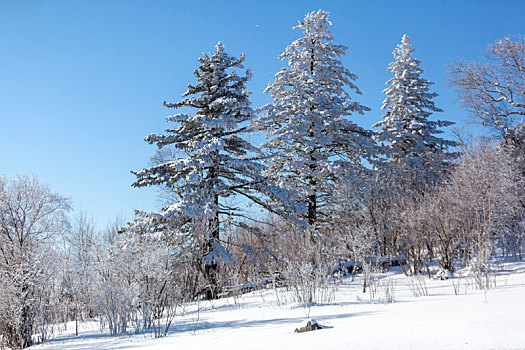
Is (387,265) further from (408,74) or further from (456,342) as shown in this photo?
(408,74)

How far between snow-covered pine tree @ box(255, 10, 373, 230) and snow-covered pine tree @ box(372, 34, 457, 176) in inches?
180

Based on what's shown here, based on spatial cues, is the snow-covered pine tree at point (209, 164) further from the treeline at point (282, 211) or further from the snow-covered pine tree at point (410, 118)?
the snow-covered pine tree at point (410, 118)

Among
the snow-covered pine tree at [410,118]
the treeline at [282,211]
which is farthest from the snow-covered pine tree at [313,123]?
the snow-covered pine tree at [410,118]

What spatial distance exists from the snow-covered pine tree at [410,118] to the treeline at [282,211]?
169 millimetres

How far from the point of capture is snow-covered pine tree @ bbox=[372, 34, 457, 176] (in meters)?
22.5

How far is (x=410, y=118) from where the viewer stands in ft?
79.3

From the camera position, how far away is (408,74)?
24.9m

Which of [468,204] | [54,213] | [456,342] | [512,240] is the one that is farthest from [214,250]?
[512,240]

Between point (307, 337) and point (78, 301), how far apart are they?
374 inches

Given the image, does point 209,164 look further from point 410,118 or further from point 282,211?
point 410,118

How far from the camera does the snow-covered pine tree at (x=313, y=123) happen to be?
17469 millimetres

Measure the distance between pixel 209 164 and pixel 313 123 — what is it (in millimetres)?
6030

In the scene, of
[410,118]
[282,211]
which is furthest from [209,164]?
[410,118]

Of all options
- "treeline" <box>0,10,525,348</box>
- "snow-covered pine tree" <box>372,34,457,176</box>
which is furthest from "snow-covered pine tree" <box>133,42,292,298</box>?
"snow-covered pine tree" <box>372,34,457,176</box>
